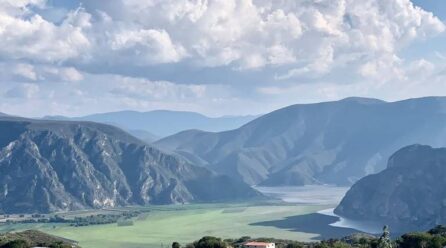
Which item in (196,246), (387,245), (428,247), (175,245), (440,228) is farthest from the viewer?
(440,228)

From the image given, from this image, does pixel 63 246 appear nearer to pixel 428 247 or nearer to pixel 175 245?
pixel 175 245

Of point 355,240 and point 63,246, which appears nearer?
point 63,246

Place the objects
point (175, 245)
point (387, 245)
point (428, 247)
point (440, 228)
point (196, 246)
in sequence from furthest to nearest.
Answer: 1. point (440, 228)
2. point (175, 245)
3. point (196, 246)
4. point (428, 247)
5. point (387, 245)

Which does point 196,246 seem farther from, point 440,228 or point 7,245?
point 440,228

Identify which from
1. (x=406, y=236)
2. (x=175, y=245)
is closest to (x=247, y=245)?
(x=175, y=245)

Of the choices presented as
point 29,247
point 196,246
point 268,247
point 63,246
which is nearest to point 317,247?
point 268,247

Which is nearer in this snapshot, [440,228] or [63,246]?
[63,246]

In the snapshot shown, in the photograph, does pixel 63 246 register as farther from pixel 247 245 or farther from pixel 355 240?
pixel 355 240

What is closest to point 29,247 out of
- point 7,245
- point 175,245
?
point 7,245
